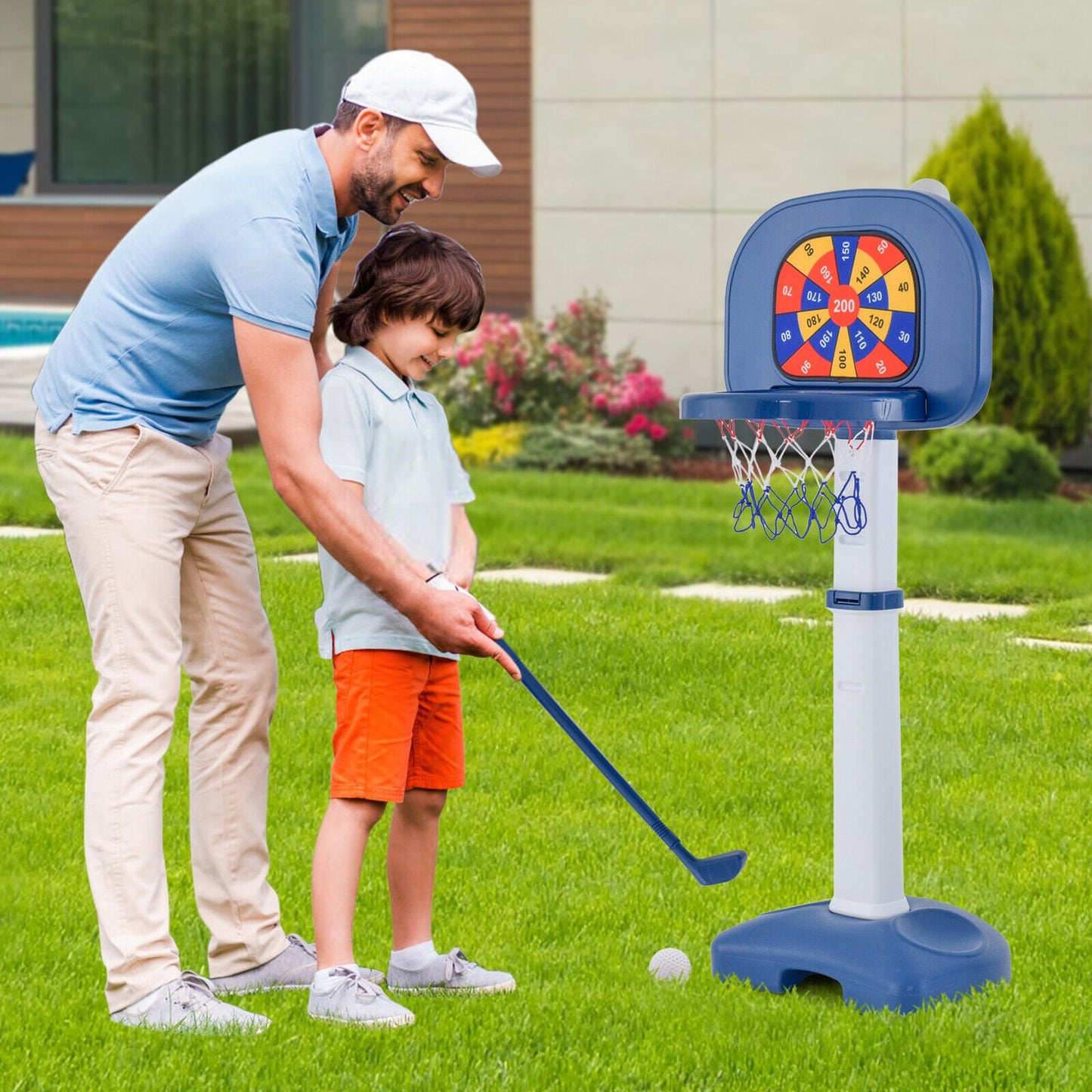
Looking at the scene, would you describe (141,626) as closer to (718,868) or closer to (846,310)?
(718,868)

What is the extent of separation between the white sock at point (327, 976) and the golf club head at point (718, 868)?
81 cm

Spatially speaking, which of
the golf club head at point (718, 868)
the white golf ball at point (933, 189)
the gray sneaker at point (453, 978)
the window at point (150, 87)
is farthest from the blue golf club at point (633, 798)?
the window at point (150, 87)

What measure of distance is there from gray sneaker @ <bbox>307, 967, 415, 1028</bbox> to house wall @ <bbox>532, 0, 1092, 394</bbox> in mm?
9882

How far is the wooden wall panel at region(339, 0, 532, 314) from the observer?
49.9 ft

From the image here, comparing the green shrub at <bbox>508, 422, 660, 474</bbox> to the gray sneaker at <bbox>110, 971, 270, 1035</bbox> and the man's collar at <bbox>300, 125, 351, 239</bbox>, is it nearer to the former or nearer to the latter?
the man's collar at <bbox>300, 125, 351, 239</bbox>

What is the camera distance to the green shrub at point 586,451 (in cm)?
1231

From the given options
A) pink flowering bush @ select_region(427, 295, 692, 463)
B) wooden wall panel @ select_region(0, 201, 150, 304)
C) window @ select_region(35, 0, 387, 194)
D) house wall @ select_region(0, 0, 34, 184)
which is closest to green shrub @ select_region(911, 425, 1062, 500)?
pink flowering bush @ select_region(427, 295, 692, 463)

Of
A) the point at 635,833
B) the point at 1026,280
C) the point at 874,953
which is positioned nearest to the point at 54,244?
the point at 1026,280

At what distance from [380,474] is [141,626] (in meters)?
0.55

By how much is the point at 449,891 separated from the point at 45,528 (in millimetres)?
5597

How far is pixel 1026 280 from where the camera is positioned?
11742mm

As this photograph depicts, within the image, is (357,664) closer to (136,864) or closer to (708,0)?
(136,864)

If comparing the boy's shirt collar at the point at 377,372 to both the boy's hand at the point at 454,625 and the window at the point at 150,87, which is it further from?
the window at the point at 150,87

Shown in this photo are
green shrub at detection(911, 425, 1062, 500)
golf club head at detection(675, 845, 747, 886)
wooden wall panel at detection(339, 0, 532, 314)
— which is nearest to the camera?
golf club head at detection(675, 845, 747, 886)
